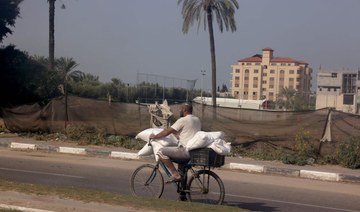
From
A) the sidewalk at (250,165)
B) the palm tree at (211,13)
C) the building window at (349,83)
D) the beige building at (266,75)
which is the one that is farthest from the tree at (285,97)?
the sidewalk at (250,165)

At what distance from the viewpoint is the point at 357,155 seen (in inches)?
648

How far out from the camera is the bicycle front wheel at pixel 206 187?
9.08 metres

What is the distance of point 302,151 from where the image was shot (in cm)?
1730

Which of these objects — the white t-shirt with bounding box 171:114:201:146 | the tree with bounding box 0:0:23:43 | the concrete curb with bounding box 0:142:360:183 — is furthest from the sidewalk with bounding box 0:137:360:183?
the tree with bounding box 0:0:23:43

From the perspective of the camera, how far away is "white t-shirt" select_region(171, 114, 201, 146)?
8.95 meters

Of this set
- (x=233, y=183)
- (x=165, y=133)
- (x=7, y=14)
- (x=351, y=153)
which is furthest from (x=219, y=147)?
(x=7, y=14)

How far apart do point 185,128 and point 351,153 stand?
9.06 meters

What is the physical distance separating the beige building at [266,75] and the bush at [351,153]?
95858mm

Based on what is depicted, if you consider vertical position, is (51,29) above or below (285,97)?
above

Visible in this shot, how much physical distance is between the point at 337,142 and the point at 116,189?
855 cm

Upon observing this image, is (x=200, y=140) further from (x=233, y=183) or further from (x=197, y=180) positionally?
(x=233, y=183)

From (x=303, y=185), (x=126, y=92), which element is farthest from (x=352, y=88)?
(x=303, y=185)

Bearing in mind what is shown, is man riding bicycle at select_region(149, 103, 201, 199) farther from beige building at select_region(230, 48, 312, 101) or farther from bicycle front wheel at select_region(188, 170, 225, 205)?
beige building at select_region(230, 48, 312, 101)

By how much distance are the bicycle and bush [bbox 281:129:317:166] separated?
8222mm
